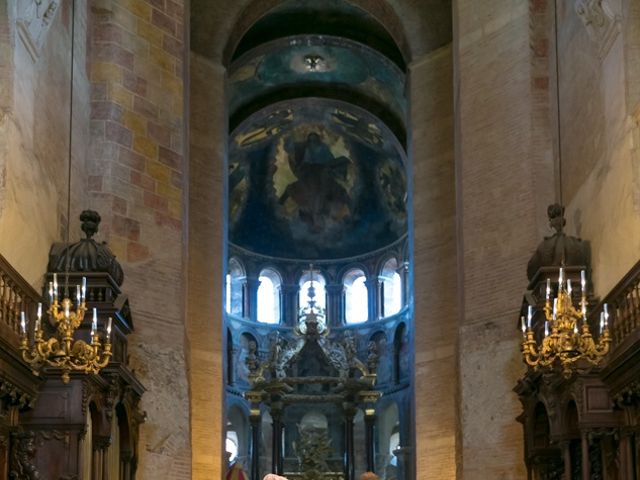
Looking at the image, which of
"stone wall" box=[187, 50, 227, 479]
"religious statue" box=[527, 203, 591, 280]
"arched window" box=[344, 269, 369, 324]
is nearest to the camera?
"religious statue" box=[527, 203, 591, 280]

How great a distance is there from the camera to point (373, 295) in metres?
35.5

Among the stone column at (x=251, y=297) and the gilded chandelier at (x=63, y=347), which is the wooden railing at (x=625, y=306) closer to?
the gilded chandelier at (x=63, y=347)

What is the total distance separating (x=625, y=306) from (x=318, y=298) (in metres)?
24.4

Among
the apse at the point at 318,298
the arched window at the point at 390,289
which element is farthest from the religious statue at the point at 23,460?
the arched window at the point at 390,289

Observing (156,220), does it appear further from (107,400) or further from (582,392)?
(582,392)

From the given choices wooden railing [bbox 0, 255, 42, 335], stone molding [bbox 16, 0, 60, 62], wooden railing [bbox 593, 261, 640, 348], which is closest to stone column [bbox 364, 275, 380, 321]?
stone molding [bbox 16, 0, 60, 62]

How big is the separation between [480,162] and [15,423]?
8512mm

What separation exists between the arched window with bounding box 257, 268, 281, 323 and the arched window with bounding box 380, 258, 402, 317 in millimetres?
3065

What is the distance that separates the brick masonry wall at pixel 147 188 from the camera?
666 inches

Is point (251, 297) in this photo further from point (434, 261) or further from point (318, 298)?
point (434, 261)

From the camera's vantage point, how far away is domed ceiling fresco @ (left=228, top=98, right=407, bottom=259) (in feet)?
109

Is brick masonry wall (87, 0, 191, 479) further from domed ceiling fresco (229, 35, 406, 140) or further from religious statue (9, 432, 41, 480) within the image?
domed ceiling fresco (229, 35, 406, 140)

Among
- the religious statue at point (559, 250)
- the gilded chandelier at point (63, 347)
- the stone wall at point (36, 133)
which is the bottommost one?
the gilded chandelier at point (63, 347)

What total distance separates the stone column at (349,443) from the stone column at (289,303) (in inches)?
135
